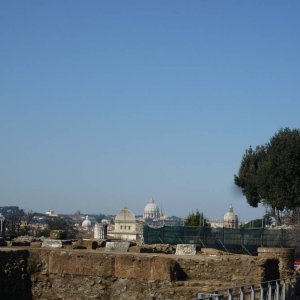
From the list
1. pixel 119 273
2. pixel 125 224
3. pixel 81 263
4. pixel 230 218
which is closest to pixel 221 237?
pixel 81 263

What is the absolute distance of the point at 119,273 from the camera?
14148 millimetres

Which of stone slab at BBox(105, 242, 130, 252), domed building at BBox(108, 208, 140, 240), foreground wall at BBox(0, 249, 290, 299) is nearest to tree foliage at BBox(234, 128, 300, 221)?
stone slab at BBox(105, 242, 130, 252)

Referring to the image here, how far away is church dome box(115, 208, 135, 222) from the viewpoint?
99.9 meters

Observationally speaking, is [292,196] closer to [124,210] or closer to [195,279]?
[195,279]

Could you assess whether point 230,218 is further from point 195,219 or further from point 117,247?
point 117,247

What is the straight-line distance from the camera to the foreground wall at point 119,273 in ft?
45.0

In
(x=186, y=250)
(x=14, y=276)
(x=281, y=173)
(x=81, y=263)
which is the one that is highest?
(x=281, y=173)

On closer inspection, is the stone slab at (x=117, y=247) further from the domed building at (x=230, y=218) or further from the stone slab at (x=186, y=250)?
the domed building at (x=230, y=218)

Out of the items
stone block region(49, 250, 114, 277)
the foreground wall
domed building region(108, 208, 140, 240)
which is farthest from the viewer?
domed building region(108, 208, 140, 240)

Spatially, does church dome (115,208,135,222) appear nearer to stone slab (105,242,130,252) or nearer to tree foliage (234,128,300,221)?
tree foliage (234,128,300,221)

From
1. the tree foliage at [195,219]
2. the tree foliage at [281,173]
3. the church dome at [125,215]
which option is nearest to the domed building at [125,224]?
the church dome at [125,215]

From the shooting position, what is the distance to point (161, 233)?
123ft

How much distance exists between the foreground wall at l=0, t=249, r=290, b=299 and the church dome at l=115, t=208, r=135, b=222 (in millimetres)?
84602

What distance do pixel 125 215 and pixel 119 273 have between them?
86.4 metres
